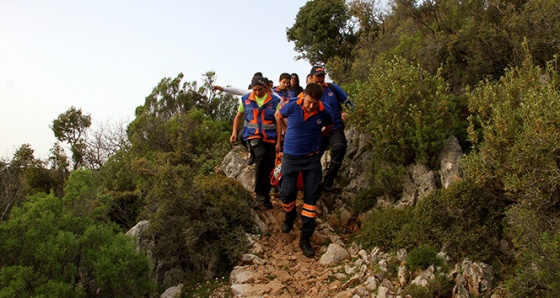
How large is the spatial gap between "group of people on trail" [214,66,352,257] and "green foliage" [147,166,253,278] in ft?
2.48

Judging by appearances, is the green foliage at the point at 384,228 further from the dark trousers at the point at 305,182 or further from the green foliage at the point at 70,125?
the green foliage at the point at 70,125

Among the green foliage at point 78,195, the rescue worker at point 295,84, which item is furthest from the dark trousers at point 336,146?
the green foliage at point 78,195

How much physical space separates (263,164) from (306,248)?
5.64 feet

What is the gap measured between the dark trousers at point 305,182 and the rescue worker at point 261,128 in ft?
3.59

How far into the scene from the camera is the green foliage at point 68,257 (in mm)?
6762

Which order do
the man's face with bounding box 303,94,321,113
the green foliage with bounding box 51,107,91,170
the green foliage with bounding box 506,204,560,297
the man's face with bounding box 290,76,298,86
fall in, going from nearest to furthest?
the green foliage with bounding box 506,204,560,297
the man's face with bounding box 303,94,321,113
the man's face with bounding box 290,76,298,86
the green foliage with bounding box 51,107,91,170

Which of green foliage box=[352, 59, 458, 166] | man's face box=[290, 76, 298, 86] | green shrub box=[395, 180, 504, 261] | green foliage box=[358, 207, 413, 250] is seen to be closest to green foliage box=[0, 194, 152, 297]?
green foliage box=[358, 207, 413, 250]

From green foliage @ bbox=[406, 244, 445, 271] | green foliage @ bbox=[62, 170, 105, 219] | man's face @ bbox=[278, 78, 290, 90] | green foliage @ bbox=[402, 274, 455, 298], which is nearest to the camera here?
green foliage @ bbox=[402, 274, 455, 298]

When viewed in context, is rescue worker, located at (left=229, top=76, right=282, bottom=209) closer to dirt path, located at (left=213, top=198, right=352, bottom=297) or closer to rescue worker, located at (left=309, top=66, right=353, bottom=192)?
rescue worker, located at (left=309, top=66, right=353, bottom=192)

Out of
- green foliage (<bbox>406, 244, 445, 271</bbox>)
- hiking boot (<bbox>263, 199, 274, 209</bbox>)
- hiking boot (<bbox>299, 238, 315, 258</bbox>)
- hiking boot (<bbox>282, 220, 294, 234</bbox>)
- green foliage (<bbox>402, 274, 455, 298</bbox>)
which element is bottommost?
green foliage (<bbox>402, 274, 455, 298</bbox>)

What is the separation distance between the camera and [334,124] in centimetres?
814

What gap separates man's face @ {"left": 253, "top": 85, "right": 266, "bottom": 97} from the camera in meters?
8.20

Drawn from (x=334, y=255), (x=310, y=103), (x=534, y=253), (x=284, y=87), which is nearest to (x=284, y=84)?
(x=284, y=87)

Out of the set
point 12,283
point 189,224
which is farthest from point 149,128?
point 12,283
